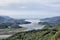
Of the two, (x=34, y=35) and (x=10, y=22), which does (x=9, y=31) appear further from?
(x=34, y=35)

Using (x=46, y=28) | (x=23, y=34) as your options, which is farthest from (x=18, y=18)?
(x=46, y=28)

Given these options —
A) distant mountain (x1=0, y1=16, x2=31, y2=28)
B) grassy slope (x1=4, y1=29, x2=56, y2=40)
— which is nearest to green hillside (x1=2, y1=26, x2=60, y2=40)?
grassy slope (x1=4, y1=29, x2=56, y2=40)

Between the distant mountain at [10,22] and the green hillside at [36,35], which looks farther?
the distant mountain at [10,22]

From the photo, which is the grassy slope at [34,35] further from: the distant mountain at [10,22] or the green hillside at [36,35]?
the distant mountain at [10,22]

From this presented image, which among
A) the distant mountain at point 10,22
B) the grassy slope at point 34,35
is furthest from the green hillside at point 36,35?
the distant mountain at point 10,22

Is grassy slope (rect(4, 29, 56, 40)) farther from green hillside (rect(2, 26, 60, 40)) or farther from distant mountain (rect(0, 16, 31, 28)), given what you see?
distant mountain (rect(0, 16, 31, 28))

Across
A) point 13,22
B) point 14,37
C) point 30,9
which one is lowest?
point 14,37

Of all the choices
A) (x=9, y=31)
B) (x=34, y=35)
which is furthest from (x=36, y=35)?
(x=9, y=31)

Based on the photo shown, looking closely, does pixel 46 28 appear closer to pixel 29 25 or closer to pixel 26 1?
pixel 29 25

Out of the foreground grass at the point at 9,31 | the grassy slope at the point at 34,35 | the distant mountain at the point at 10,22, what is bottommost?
the grassy slope at the point at 34,35

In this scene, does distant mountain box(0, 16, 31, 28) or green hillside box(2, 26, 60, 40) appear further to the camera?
distant mountain box(0, 16, 31, 28)

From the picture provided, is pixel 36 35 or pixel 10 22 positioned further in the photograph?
pixel 10 22
